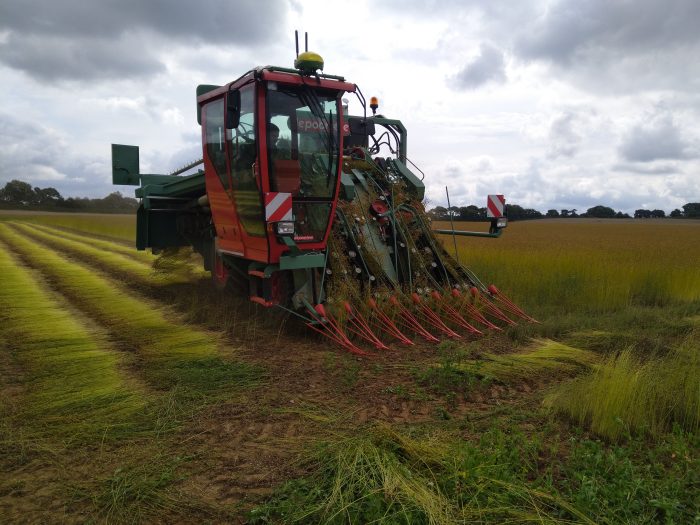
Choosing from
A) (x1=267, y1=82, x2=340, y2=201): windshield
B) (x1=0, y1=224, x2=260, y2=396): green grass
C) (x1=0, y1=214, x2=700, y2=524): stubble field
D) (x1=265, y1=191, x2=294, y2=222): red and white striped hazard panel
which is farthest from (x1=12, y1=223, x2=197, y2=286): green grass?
(x1=265, y1=191, x2=294, y2=222): red and white striped hazard panel

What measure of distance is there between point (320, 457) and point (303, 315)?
3283mm

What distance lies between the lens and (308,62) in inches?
225

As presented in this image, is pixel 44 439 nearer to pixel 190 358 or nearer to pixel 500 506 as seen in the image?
pixel 190 358

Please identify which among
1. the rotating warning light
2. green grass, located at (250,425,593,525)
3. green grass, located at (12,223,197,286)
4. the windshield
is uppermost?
the rotating warning light

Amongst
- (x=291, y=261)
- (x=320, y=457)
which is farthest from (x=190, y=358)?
(x=320, y=457)

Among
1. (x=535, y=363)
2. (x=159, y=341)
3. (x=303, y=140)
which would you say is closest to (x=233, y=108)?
(x=303, y=140)

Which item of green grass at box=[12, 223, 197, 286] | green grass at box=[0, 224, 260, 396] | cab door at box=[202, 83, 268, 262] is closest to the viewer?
green grass at box=[0, 224, 260, 396]

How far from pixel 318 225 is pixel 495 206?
Result: 249 centimetres

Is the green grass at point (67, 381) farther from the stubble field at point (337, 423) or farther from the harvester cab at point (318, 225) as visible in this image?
the harvester cab at point (318, 225)

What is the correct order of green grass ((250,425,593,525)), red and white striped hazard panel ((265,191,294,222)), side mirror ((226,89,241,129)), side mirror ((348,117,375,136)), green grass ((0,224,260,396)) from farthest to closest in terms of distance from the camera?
side mirror ((348,117,375,136)) → side mirror ((226,89,241,129)) → red and white striped hazard panel ((265,191,294,222)) → green grass ((0,224,260,396)) → green grass ((250,425,593,525))

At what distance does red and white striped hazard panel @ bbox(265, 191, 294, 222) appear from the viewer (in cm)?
536

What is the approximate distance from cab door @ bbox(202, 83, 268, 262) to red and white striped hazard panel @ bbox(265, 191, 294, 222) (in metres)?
0.43

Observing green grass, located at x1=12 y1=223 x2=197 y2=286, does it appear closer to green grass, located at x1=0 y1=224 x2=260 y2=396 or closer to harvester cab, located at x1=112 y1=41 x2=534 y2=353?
green grass, located at x1=0 y1=224 x2=260 y2=396

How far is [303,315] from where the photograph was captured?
20.3 ft
